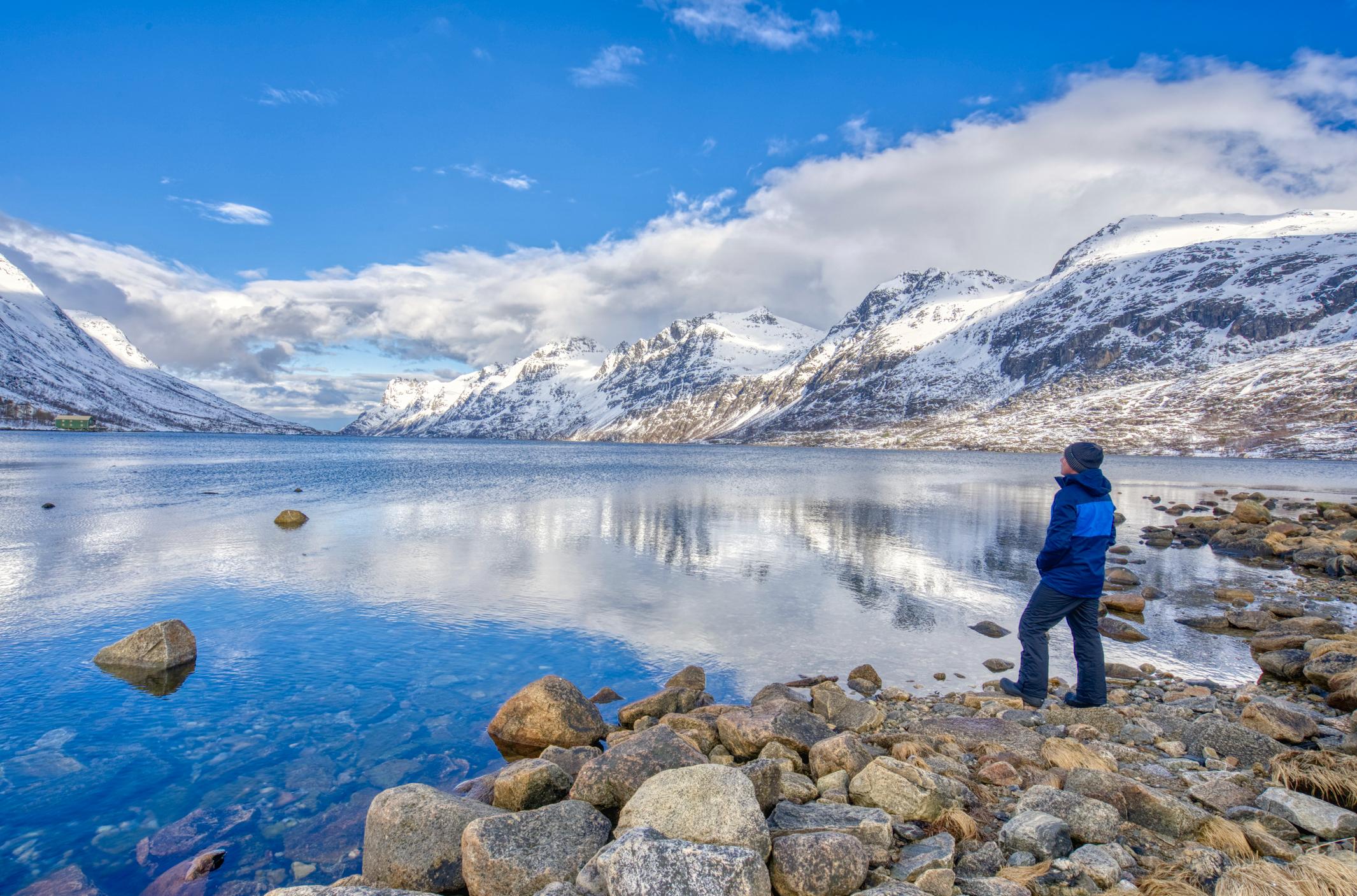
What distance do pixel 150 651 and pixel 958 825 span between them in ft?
58.2

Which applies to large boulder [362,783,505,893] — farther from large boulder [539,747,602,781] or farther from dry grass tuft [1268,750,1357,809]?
dry grass tuft [1268,750,1357,809]

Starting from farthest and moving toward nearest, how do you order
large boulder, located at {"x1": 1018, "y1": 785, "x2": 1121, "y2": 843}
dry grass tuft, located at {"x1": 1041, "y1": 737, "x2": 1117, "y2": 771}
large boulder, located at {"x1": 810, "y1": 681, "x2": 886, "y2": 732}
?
1. large boulder, located at {"x1": 810, "y1": 681, "x2": 886, "y2": 732}
2. dry grass tuft, located at {"x1": 1041, "y1": 737, "x2": 1117, "y2": 771}
3. large boulder, located at {"x1": 1018, "y1": 785, "x2": 1121, "y2": 843}

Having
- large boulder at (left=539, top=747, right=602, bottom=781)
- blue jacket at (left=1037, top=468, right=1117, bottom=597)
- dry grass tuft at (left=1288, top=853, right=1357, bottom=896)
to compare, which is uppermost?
blue jacket at (left=1037, top=468, right=1117, bottom=597)

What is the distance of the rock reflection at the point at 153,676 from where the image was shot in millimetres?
15258

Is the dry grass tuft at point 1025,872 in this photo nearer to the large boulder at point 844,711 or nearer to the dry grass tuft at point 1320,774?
the dry grass tuft at point 1320,774

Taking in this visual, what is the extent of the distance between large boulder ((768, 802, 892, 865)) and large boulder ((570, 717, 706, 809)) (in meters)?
1.29

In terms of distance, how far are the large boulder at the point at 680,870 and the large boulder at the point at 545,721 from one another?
265 inches

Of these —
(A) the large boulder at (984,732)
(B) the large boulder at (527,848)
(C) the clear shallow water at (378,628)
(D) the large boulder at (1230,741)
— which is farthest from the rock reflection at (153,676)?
(D) the large boulder at (1230,741)

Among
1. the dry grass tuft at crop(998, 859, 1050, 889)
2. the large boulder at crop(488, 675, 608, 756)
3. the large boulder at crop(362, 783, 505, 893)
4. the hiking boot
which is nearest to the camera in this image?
the dry grass tuft at crop(998, 859, 1050, 889)

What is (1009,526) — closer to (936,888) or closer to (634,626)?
(634,626)

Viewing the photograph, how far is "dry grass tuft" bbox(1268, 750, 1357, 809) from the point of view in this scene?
26.4 feet

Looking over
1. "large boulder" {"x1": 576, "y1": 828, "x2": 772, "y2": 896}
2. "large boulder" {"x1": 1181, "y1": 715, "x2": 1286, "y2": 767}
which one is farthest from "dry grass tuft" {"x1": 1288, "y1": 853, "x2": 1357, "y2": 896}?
"large boulder" {"x1": 1181, "y1": 715, "x2": 1286, "y2": 767}

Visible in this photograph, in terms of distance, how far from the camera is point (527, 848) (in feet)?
24.0

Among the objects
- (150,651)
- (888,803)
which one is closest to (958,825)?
(888,803)
